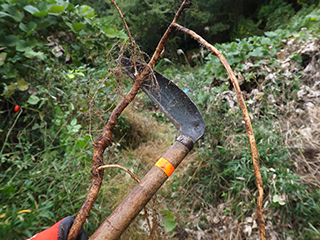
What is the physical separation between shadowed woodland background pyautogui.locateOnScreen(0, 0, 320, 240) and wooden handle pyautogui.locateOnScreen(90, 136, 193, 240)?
0.55ft

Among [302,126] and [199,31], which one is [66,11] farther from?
[199,31]

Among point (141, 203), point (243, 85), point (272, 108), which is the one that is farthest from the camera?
point (243, 85)

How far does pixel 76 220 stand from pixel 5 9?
158 cm

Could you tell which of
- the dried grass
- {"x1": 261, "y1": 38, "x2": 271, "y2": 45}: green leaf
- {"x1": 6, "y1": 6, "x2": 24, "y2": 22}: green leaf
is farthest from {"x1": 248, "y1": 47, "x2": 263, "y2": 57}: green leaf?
{"x1": 6, "y1": 6, "x2": 24, "y2": 22}: green leaf

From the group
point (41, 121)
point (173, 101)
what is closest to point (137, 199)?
point (173, 101)

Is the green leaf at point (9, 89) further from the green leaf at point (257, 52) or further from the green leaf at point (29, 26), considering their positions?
the green leaf at point (257, 52)

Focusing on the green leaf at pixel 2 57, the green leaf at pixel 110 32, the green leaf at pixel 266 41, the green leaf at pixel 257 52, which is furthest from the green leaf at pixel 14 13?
the green leaf at pixel 266 41

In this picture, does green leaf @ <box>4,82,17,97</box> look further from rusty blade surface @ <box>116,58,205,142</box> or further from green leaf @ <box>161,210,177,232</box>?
green leaf @ <box>161,210,177,232</box>

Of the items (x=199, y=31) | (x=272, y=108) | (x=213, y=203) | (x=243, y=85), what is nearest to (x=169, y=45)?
(x=199, y=31)

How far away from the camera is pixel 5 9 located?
1.28 m

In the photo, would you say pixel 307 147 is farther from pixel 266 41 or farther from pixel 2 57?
pixel 2 57

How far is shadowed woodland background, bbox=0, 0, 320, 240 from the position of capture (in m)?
1.09

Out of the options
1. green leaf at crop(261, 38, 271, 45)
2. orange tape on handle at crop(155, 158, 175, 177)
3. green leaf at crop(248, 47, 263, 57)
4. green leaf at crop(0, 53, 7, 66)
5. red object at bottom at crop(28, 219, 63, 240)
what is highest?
green leaf at crop(261, 38, 271, 45)

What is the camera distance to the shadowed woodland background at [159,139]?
43.1 inches
